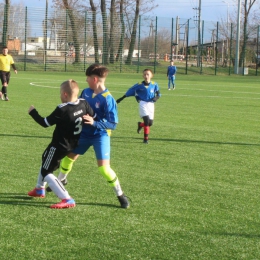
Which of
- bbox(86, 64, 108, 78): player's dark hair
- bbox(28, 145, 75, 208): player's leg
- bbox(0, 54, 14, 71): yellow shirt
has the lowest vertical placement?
bbox(28, 145, 75, 208): player's leg

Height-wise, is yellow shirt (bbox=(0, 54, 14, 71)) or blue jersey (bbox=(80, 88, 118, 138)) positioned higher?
yellow shirt (bbox=(0, 54, 14, 71))

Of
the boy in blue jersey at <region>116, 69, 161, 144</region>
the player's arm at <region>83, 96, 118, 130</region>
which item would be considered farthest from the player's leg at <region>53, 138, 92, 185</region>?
the boy in blue jersey at <region>116, 69, 161, 144</region>

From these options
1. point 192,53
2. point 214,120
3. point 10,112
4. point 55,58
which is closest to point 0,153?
point 10,112

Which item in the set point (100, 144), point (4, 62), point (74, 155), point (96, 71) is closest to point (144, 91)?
point (74, 155)

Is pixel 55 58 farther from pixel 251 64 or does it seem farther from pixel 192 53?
pixel 251 64

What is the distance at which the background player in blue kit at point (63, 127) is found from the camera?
576cm

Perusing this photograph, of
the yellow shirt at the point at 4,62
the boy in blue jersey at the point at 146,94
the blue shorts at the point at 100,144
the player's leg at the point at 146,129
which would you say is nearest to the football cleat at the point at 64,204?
the blue shorts at the point at 100,144

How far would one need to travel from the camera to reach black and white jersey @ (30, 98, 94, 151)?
5.75 meters

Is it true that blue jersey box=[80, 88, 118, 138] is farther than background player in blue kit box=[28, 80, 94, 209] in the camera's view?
Yes

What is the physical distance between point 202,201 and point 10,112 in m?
9.98

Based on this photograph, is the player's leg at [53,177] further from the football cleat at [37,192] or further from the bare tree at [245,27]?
the bare tree at [245,27]

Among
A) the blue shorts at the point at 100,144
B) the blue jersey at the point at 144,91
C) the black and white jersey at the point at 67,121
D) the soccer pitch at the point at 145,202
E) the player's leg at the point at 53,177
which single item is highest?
the blue jersey at the point at 144,91

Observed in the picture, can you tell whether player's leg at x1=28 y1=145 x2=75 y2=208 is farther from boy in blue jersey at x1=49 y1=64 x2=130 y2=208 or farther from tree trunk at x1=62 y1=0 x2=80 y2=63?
tree trunk at x1=62 y1=0 x2=80 y2=63

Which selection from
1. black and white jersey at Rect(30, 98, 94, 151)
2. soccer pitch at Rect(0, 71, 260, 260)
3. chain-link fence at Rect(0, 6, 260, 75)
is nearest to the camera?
soccer pitch at Rect(0, 71, 260, 260)
